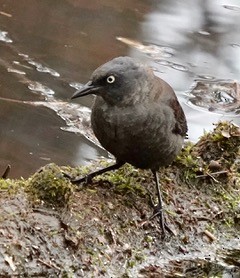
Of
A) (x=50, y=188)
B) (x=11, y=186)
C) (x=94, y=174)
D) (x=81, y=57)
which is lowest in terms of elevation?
(x=81, y=57)

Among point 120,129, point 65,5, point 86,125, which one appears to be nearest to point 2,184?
point 120,129

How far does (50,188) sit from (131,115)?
754mm

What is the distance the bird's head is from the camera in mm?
5531

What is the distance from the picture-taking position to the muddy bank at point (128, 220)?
201 inches

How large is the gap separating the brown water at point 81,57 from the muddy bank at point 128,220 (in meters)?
2.18

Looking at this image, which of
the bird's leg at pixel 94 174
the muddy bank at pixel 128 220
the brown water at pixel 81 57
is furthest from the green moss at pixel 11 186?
the brown water at pixel 81 57

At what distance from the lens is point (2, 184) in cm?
540

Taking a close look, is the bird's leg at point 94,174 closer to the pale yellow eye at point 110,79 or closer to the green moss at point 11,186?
the green moss at point 11,186

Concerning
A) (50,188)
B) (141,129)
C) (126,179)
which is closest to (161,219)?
(126,179)

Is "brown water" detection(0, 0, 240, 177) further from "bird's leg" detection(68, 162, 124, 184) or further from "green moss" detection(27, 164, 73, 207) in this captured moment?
"green moss" detection(27, 164, 73, 207)

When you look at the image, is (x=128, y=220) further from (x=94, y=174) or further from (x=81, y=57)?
(x=81, y=57)

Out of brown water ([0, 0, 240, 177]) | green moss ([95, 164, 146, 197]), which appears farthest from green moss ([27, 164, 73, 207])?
brown water ([0, 0, 240, 177])

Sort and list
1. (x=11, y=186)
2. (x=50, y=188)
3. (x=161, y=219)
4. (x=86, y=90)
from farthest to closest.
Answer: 1. (x=161, y=219)
2. (x=86, y=90)
3. (x=11, y=186)
4. (x=50, y=188)

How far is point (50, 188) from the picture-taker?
206 inches
